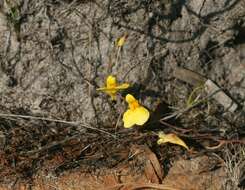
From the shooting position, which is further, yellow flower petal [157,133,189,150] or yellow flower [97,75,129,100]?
yellow flower petal [157,133,189,150]

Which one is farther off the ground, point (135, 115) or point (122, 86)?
point (122, 86)

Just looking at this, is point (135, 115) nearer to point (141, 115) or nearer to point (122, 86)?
point (141, 115)

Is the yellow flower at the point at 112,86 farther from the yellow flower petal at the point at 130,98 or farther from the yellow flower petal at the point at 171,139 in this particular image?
the yellow flower petal at the point at 171,139

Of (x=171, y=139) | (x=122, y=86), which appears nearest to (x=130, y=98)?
(x=122, y=86)

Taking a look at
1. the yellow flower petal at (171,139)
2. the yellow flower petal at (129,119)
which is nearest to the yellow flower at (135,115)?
the yellow flower petal at (129,119)

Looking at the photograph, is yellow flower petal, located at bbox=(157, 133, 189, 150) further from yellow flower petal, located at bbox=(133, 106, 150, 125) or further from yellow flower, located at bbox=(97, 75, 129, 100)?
yellow flower, located at bbox=(97, 75, 129, 100)

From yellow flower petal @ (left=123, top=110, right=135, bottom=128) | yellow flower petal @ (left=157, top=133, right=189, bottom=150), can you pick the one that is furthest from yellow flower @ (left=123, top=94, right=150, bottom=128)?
yellow flower petal @ (left=157, top=133, right=189, bottom=150)

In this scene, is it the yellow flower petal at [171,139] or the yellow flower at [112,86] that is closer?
the yellow flower at [112,86]

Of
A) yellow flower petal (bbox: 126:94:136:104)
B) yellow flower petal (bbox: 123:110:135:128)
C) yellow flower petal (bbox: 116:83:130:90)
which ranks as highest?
yellow flower petal (bbox: 116:83:130:90)

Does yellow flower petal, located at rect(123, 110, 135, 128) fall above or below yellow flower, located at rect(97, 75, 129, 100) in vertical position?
below
